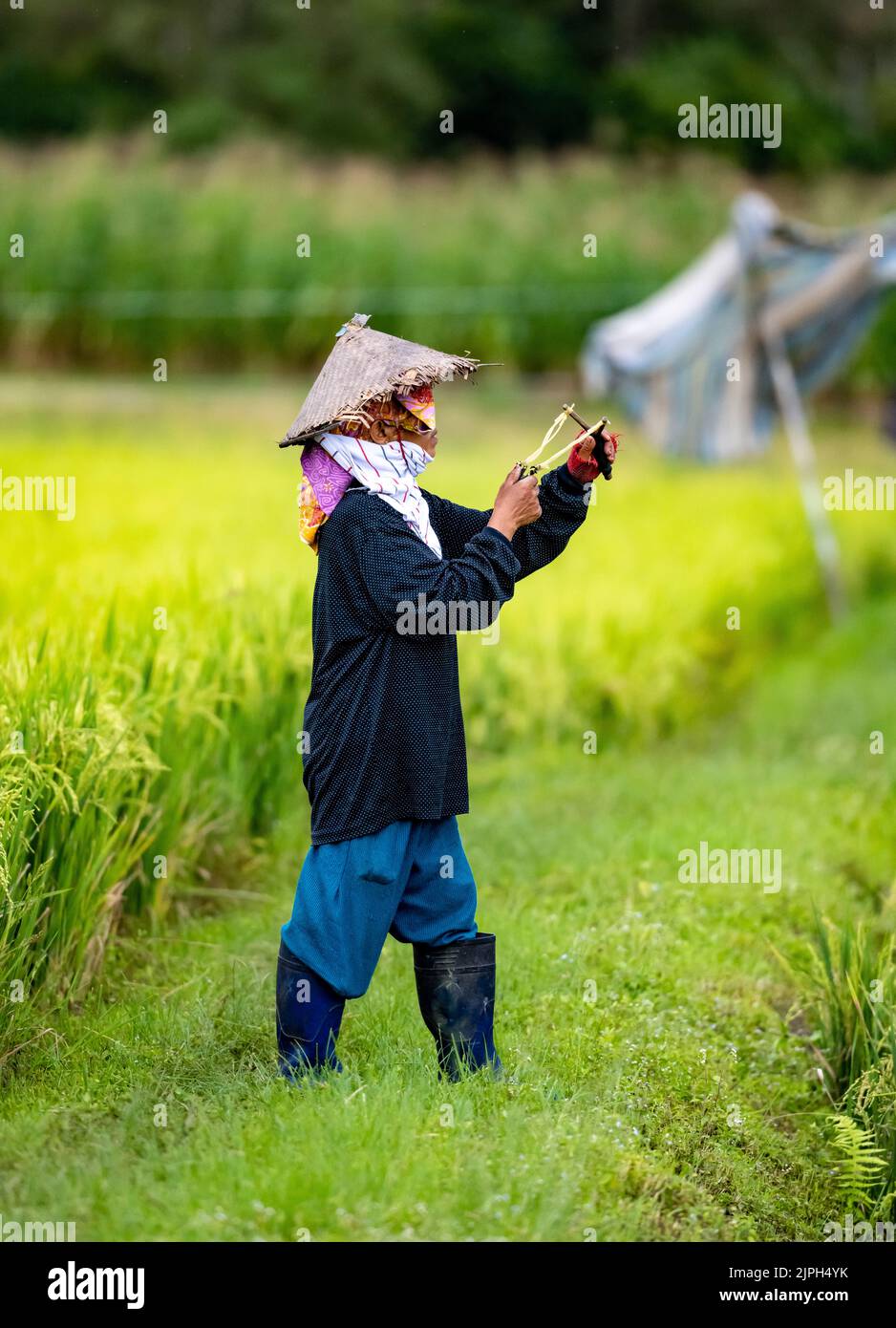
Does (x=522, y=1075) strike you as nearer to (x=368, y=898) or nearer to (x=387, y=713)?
(x=368, y=898)

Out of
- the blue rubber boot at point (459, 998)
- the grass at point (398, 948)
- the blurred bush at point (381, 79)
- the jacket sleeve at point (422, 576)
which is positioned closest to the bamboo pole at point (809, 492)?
the grass at point (398, 948)

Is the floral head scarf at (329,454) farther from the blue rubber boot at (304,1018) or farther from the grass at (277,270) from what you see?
the grass at (277,270)

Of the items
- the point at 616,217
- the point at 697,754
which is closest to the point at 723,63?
the point at 616,217

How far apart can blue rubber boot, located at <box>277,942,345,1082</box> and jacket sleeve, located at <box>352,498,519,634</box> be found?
2.29 feet

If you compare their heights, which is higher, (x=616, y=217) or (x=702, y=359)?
(x=616, y=217)

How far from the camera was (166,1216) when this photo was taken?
2.93 meters

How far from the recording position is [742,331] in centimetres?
1002

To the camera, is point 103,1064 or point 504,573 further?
point 103,1064

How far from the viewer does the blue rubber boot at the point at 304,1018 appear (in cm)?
337

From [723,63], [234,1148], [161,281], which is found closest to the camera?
[234,1148]

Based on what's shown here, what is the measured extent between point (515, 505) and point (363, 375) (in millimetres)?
387

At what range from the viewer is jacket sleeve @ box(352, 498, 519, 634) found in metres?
3.28

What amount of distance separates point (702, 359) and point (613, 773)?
4382 millimetres
